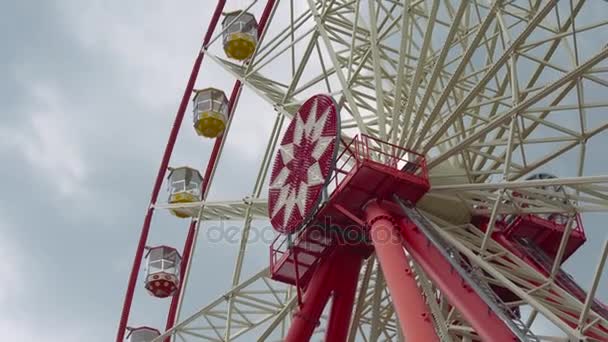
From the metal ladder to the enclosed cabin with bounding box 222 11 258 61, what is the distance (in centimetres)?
780

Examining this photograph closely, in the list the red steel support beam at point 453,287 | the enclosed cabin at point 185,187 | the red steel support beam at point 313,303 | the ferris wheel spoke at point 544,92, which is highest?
the enclosed cabin at point 185,187

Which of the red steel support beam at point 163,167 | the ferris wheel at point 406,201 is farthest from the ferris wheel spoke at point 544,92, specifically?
the red steel support beam at point 163,167

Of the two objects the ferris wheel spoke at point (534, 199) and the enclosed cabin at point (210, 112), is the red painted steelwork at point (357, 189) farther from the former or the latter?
the enclosed cabin at point (210, 112)

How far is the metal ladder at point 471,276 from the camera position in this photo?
12766 mm

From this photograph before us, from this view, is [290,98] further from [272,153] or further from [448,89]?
[448,89]

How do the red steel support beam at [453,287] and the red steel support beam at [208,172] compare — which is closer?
the red steel support beam at [453,287]

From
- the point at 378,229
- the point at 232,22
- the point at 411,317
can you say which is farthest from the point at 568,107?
the point at 232,22

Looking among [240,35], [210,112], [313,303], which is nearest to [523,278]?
[313,303]

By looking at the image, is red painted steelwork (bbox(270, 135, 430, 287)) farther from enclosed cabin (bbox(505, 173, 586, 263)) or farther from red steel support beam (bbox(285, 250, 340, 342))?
enclosed cabin (bbox(505, 173, 586, 263))

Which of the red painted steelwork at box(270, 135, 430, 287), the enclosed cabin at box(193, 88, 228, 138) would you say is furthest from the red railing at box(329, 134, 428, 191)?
the enclosed cabin at box(193, 88, 228, 138)

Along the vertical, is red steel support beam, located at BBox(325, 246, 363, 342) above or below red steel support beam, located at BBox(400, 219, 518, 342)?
above

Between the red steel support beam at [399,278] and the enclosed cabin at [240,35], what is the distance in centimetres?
757

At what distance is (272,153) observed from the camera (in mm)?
20969

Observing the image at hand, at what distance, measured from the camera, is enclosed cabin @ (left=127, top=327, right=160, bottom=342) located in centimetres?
2161
